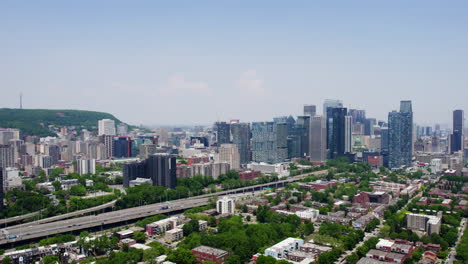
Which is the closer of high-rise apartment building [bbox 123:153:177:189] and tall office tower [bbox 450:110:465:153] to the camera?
high-rise apartment building [bbox 123:153:177:189]

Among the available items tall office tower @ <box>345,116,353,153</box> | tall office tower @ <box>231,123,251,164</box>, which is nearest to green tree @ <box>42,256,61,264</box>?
tall office tower @ <box>231,123,251,164</box>

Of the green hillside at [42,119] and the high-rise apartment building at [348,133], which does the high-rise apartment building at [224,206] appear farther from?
the green hillside at [42,119]

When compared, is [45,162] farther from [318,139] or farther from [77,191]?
[318,139]

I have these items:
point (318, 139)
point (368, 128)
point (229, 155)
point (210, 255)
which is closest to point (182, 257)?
point (210, 255)

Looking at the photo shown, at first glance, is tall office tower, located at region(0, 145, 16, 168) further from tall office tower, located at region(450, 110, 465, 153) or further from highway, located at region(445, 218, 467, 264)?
tall office tower, located at region(450, 110, 465, 153)

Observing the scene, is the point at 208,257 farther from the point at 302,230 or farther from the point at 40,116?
the point at 40,116
